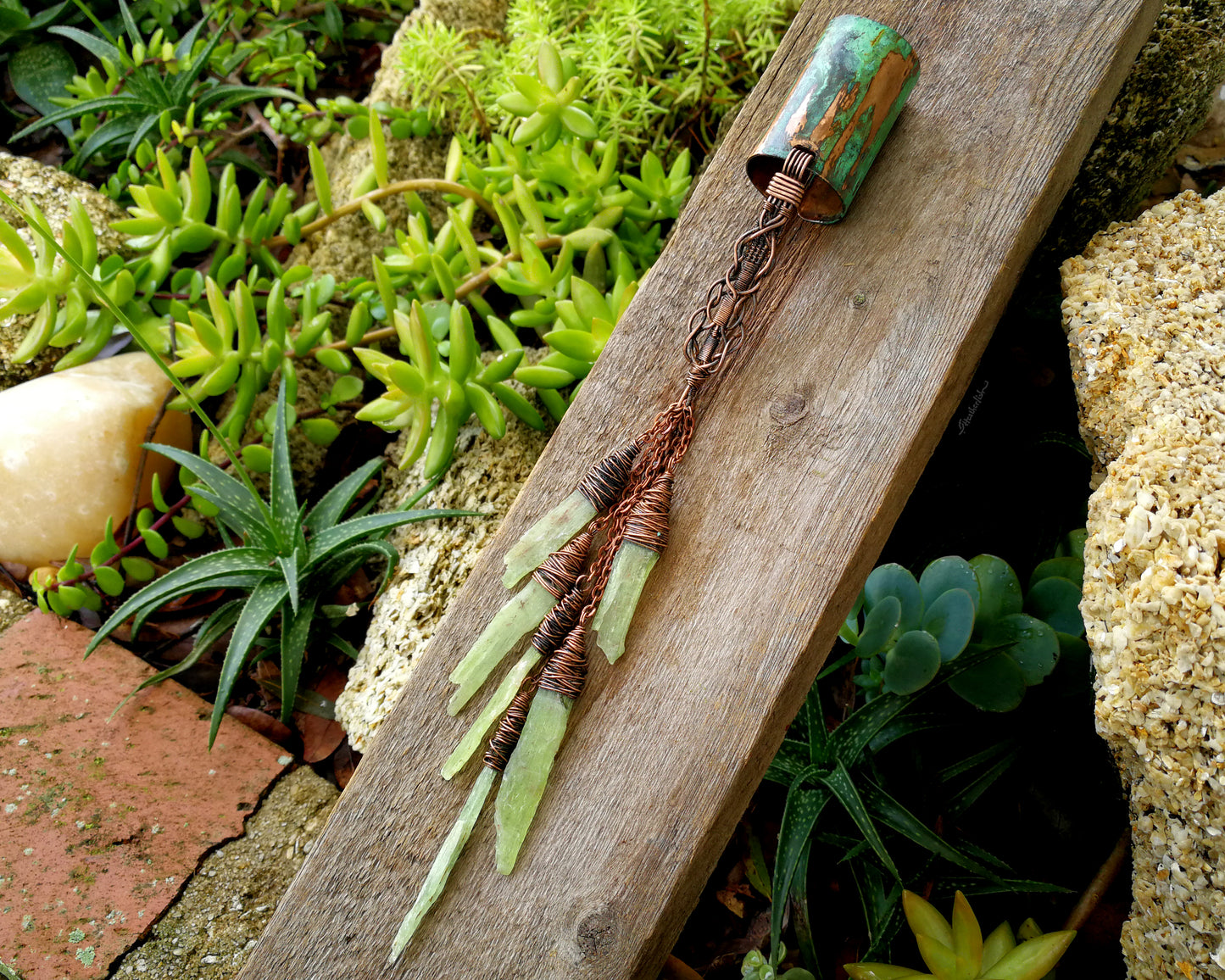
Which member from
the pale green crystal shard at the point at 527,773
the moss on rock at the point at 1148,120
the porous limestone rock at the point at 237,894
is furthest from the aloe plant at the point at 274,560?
the moss on rock at the point at 1148,120

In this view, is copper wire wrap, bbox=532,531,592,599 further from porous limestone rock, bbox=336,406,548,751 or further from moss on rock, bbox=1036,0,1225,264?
moss on rock, bbox=1036,0,1225,264

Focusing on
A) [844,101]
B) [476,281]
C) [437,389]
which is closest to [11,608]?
[437,389]

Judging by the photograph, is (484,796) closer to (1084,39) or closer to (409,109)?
(1084,39)

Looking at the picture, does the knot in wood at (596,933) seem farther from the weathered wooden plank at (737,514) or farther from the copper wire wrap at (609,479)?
the copper wire wrap at (609,479)

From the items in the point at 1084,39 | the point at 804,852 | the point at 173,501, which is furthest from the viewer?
the point at 173,501

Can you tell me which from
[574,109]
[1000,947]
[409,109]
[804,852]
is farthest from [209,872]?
[409,109]

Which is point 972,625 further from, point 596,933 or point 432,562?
point 432,562

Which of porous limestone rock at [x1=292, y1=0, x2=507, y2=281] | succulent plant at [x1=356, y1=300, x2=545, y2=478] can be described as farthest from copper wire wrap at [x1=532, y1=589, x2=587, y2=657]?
porous limestone rock at [x1=292, y1=0, x2=507, y2=281]
